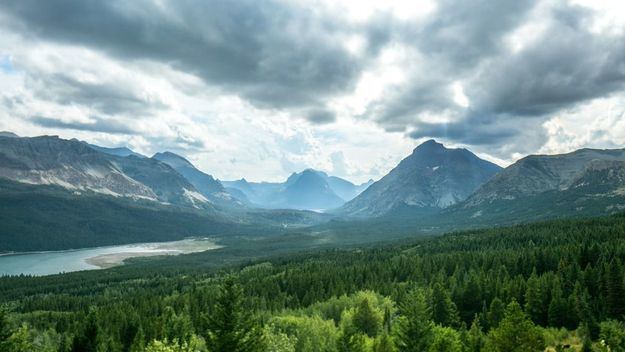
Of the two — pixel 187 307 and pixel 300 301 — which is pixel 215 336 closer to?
pixel 187 307

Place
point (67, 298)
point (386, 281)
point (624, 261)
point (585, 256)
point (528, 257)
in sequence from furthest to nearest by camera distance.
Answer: point (67, 298) → point (386, 281) → point (528, 257) → point (585, 256) → point (624, 261)

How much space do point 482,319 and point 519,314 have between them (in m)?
44.0

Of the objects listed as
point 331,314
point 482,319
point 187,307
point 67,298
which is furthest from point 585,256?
point 67,298

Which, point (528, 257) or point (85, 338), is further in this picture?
point (528, 257)

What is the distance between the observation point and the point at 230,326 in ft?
153

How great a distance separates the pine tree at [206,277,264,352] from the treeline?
102 mm

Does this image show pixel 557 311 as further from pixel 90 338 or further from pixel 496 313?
pixel 90 338

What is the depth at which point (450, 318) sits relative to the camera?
106 metres

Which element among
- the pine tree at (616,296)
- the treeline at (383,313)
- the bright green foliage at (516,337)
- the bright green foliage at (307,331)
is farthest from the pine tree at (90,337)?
the pine tree at (616,296)

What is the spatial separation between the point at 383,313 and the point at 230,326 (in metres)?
76.9

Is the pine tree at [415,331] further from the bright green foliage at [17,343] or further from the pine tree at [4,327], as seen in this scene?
the pine tree at [4,327]

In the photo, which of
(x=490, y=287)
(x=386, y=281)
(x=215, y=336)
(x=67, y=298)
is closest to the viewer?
(x=215, y=336)

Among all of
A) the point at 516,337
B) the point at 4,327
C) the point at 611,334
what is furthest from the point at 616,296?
the point at 4,327

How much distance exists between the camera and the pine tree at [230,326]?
46406 mm
